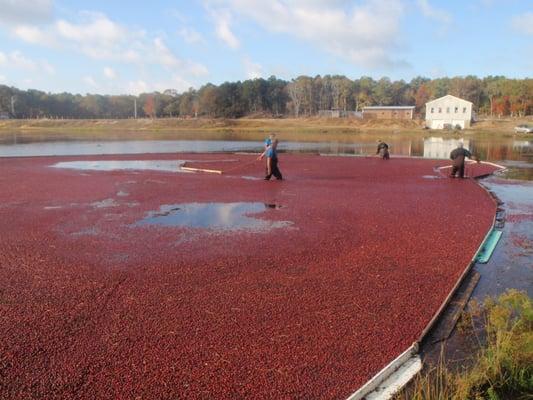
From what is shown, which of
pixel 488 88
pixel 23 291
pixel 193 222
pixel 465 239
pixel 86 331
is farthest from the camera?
pixel 488 88

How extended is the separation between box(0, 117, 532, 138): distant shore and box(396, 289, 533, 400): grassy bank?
7072 cm

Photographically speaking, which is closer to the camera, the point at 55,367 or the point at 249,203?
the point at 55,367

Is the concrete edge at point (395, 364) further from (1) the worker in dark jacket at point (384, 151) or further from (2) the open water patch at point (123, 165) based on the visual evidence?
(1) the worker in dark jacket at point (384, 151)

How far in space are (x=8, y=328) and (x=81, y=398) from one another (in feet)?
6.59

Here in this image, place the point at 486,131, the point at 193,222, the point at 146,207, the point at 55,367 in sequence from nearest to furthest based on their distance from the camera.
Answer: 1. the point at 55,367
2. the point at 193,222
3. the point at 146,207
4. the point at 486,131

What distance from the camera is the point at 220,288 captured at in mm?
6902

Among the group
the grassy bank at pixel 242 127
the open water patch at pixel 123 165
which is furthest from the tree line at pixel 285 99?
the open water patch at pixel 123 165

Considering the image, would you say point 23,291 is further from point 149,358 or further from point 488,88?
point 488,88

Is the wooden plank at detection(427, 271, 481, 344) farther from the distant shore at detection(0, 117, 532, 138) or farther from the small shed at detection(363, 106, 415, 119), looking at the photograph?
the small shed at detection(363, 106, 415, 119)

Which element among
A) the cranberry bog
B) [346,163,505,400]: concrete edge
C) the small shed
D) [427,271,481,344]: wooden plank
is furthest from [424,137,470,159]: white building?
the small shed

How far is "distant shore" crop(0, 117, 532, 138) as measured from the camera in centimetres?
7975

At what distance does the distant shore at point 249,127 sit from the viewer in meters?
79.8

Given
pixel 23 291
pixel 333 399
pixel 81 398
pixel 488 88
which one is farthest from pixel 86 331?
pixel 488 88

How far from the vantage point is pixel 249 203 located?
46.3ft
